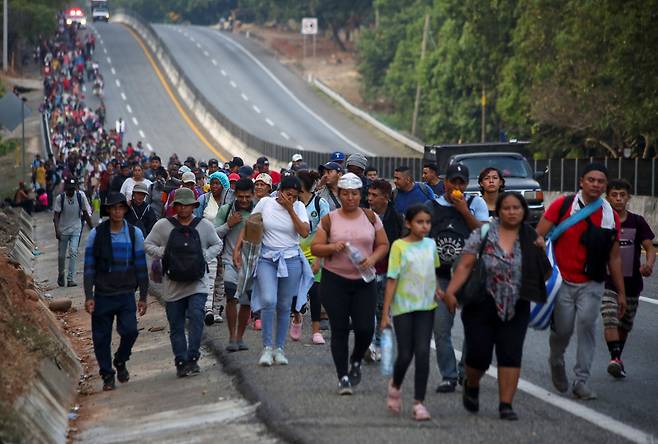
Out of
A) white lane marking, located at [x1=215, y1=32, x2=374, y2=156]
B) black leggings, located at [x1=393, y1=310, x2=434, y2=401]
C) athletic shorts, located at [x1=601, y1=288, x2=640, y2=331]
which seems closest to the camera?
black leggings, located at [x1=393, y1=310, x2=434, y2=401]

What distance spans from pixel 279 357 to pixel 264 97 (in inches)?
3499

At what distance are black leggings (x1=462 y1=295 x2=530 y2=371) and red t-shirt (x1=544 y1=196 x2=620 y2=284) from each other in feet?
Result: 3.52

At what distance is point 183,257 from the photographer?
13031mm

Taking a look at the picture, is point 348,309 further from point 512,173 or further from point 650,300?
point 512,173

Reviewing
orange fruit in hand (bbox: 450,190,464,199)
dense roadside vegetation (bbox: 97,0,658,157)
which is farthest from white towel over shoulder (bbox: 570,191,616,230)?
dense roadside vegetation (bbox: 97,0,658,157)

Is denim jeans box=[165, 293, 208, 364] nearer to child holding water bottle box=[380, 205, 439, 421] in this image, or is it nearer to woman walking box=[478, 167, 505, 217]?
woman walking box=[478, 167, 505, 217]

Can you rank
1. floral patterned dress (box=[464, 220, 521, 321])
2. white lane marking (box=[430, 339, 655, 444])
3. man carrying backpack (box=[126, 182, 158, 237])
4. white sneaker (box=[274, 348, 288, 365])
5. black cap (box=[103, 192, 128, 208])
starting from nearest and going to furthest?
white lane marking (box=[430, 339, 655, 444])
floral patterned dress (box=[464, 220, 521, 321])
white sneaker (box=[274, 348, 288, 365])
black cap (box=[103, 192, 128, 208])
man carrying backpack (box=[126, 182, 158, 237])

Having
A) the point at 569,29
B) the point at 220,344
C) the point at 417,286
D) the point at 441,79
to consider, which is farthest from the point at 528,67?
the point at 417,286

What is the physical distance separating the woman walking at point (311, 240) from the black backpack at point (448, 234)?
2840 millimetres

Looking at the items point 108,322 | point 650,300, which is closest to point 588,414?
point 108,322

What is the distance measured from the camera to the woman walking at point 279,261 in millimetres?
13062

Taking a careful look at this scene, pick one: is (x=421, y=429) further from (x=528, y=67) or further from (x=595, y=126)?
(x=528, y=67)

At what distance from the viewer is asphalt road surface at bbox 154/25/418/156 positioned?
8538 cm

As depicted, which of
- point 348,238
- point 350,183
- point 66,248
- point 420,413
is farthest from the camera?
point 66,248
